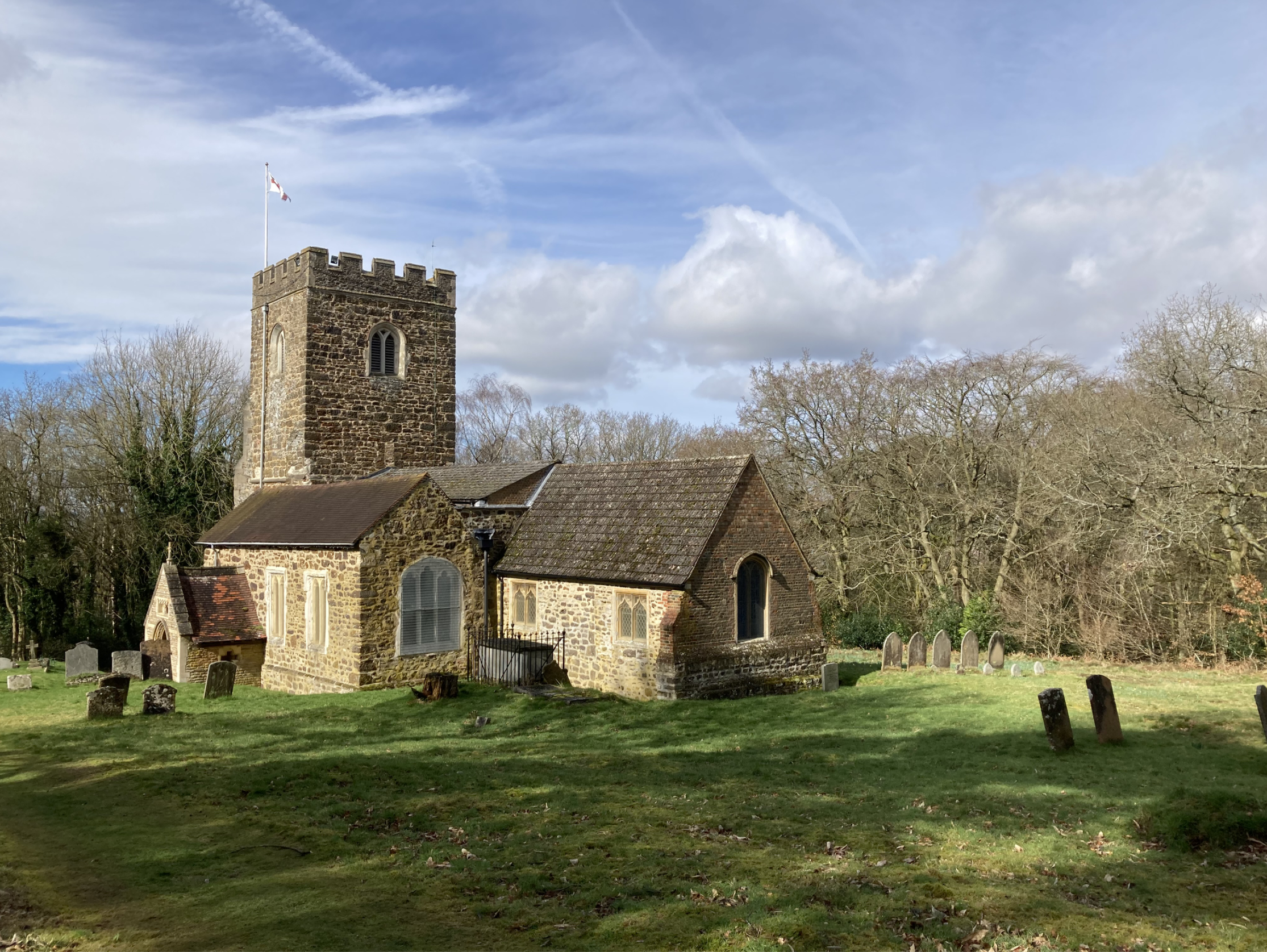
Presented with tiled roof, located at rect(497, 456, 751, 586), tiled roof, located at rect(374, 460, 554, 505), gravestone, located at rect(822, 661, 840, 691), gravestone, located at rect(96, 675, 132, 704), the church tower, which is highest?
the church tower

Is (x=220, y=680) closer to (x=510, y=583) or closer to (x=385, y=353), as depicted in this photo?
(x=510, y=583)

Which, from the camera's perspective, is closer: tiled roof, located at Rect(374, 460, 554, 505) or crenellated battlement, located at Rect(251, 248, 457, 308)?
tiled roof, located at Rect(374, 460, 554, 505)

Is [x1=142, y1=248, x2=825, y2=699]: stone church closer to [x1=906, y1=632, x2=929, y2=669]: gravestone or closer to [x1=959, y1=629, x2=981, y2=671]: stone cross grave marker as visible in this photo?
[x1=906, y1=632, x2=929, y2=669]: gravestone

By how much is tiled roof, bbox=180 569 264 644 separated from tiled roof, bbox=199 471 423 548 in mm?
1128

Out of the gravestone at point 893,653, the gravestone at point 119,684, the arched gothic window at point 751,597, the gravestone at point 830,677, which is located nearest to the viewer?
the gravestone at point 119,684

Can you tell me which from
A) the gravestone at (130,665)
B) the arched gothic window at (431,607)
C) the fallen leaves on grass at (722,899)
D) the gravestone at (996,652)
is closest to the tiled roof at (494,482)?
the arched gothic window at (431,607)

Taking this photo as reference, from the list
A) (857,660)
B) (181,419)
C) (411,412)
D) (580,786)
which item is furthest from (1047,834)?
(181,419)

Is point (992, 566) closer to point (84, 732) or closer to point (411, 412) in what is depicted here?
point (411, 412)

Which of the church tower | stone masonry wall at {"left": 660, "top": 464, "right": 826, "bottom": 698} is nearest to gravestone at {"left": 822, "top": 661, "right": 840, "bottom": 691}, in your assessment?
stone masonry wall at {"left": 660, "top": 464, "right": 826, "bottom": 698}

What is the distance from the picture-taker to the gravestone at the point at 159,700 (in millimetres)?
18078

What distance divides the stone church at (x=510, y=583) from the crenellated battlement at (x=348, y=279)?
6770 mm

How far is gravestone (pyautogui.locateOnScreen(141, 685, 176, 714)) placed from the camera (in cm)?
1808

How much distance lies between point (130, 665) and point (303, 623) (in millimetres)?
5089

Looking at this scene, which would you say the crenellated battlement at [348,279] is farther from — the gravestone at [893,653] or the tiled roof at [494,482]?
the gravestone at [893,653]
